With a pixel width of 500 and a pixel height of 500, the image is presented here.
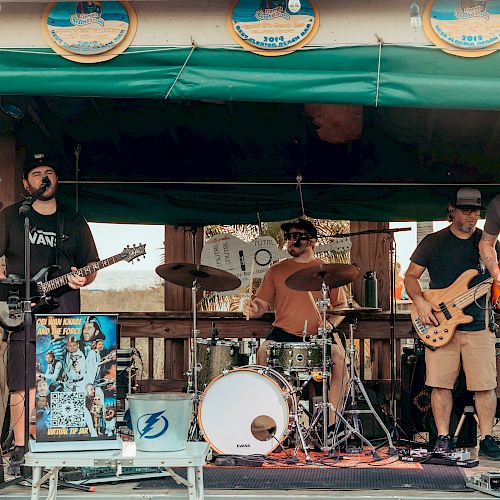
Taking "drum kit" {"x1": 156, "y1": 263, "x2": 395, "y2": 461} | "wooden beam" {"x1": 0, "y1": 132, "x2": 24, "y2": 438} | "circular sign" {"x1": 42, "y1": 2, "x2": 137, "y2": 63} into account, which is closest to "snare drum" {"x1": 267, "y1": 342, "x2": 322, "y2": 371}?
"drum kit" {"x1": 156, "y1": 263, "x2": 395, "y2": 461}

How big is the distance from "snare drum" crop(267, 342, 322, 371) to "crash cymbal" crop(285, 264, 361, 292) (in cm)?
46

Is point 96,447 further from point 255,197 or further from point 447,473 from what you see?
point 255,197

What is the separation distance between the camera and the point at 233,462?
672 centimetres

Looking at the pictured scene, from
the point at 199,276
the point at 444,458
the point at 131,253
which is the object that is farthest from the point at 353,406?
the point at 131,253

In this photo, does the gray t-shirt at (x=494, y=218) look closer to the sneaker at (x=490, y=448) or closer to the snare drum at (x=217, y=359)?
the sneaker at (x=490, y=448)

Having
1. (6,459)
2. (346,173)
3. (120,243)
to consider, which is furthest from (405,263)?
(6,459)

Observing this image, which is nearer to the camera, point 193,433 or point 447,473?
point 447,473

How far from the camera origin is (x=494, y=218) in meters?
6.60

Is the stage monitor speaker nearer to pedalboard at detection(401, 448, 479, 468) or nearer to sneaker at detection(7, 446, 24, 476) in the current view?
pedalboard at detection(401, 448, 479, 468)

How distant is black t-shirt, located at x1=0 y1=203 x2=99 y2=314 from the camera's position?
22.7 ft

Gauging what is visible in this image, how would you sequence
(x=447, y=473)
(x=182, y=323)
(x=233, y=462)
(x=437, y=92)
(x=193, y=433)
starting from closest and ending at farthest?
(x=437, y=92)
(x=447, y=473)
(x=233, y=462)
(x=193, y=433)
(x=182, y=323)

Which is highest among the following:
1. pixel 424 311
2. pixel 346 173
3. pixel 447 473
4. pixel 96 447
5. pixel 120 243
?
pixel 346 173

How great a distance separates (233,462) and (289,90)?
2732 millimetres

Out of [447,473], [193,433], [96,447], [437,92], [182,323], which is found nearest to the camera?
[96,447]
